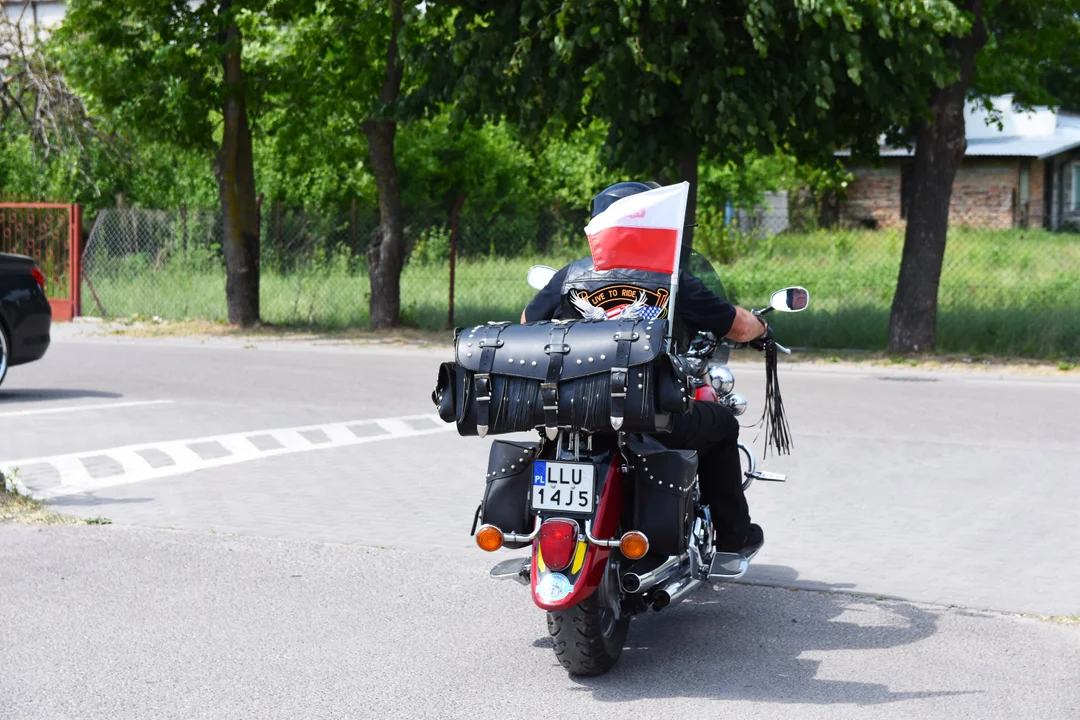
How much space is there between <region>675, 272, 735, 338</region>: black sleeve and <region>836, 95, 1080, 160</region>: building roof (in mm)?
43794

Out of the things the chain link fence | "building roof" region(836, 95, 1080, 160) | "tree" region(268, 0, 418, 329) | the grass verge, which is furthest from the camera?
"building roof" region(836, 95, 1080, 160)

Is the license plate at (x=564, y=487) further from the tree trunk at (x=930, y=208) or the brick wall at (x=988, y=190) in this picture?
the brick wall at (x=988, y=190)

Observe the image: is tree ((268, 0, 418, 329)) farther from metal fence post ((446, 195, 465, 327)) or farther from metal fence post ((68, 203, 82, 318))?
metal fence post ((68, 203, 82, 318))

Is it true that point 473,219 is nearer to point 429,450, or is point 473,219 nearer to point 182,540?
point 429,450

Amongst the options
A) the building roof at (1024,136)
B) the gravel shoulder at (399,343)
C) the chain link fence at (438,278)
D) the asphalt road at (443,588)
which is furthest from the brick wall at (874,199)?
the asphalt road at (443,588)

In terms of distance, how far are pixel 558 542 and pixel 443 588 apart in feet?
5.24

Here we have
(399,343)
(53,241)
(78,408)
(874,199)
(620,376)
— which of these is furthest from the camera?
(874,199)

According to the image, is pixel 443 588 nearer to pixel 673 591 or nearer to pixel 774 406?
pixel 673 591

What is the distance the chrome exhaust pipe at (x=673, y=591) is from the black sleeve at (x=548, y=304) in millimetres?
1067

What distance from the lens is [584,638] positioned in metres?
4.74

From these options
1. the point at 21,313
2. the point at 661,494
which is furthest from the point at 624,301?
the point at 21,313

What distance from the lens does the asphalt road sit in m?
4.71

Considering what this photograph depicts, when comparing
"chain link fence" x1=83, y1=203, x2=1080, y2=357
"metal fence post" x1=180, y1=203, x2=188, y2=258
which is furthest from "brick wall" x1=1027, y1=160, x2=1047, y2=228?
"metal fence post" x1=180, y1=203, x2=188, y2=258

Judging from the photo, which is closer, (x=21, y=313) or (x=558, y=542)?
(x=558, y=542)
